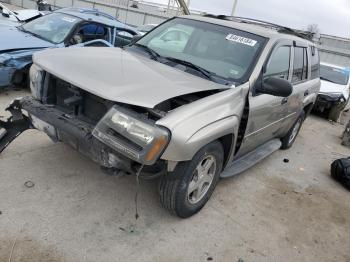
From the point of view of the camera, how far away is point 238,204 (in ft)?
13.3

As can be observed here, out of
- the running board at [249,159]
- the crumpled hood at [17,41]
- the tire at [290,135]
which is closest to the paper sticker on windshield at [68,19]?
the crumpled hood at [17,41]

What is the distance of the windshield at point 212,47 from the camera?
375 cm

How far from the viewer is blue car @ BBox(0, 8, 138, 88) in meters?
A: 5.49

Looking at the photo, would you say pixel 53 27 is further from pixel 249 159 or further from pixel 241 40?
pixel 249 159

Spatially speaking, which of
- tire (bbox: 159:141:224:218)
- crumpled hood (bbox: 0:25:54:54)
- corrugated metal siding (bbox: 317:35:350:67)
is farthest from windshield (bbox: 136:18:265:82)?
corrugated metal siding (bbox: 317:35:350:67)

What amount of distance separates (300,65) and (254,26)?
1.10m

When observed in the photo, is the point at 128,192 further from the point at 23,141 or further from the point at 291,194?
the point at 291,194

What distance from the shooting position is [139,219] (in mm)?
3363

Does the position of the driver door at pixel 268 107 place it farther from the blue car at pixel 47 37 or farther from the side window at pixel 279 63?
the blue car at pixel 47 37

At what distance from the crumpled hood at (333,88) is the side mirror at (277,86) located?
6.94 metres

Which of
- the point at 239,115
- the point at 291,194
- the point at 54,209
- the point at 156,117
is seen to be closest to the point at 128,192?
the point at 54,209

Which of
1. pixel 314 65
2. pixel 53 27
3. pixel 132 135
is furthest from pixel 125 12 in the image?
pixel 132 135

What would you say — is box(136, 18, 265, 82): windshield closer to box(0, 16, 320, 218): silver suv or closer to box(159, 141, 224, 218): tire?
box(0, 16, 320, 218): silver suv

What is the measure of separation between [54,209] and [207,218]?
149 centimetres
